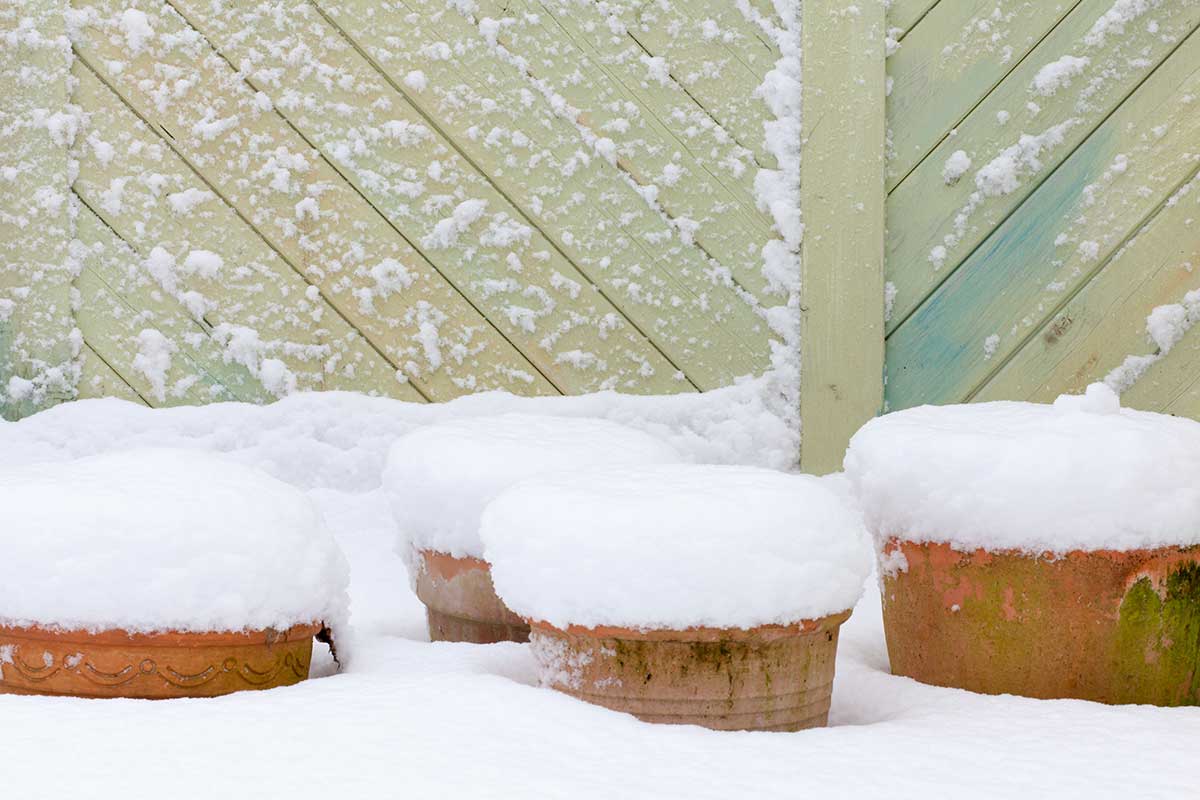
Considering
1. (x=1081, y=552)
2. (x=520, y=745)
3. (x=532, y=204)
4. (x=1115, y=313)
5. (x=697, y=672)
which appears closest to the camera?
(x=520, y=745)

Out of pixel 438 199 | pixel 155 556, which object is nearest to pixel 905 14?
pixel 438 199

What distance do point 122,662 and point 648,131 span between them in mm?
1514

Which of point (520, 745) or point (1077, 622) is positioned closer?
point (520, 745)

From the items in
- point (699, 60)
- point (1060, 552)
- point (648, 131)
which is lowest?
point (1060, 552)

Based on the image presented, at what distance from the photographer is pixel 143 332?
2580mm

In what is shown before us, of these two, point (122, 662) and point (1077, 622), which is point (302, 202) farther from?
point (1077, 622)

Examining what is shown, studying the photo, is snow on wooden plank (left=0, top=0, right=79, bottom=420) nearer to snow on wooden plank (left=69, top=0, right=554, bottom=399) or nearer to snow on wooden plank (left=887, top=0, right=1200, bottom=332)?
snow on wooden plank (left=69, top=0, right=554, bottom=399)

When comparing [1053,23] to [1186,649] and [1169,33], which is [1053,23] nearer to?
[1169,33]

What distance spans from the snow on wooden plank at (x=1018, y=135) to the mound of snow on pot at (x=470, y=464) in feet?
2.73

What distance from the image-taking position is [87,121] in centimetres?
257

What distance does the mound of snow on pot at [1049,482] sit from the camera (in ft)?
5.01

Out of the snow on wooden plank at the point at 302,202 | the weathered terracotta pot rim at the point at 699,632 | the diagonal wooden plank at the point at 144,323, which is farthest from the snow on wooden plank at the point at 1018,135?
the diagonal wooden plank at the point at 144,323

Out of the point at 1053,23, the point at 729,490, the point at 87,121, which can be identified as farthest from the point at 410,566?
the point at 1053,23

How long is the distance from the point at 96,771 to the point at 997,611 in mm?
1075
